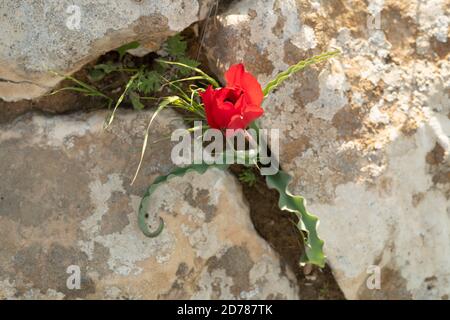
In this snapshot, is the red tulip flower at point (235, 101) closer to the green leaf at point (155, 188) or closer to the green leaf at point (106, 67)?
the green leaf at point (155, 188)

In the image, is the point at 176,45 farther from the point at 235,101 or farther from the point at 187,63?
the point at 235,101

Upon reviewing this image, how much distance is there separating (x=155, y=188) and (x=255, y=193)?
0.38m

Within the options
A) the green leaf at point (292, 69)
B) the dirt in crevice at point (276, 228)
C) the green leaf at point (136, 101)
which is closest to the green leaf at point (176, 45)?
the green leaf at point (136, 101)

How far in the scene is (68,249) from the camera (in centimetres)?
195

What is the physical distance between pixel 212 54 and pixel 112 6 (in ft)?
1.14

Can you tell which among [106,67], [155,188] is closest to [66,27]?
[106,67]

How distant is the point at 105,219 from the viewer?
1965 millimetres

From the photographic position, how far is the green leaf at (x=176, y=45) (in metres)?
2.01

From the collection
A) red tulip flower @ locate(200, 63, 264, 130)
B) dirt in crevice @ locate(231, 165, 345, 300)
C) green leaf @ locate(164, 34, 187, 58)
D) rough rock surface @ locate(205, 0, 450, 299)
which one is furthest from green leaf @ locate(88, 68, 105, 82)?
dirt in crevice @ locate(231, 165, 345, 300)

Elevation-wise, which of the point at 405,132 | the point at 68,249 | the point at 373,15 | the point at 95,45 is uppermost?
the point at 373,15

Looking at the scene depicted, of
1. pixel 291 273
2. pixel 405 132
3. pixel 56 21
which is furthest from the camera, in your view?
pixel 291 273

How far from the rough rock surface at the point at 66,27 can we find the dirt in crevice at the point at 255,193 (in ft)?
0.48
